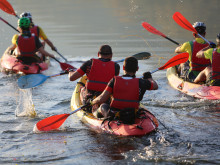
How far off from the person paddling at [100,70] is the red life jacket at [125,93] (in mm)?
874

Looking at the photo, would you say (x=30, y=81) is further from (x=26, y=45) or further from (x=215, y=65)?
(x=215, y=65)

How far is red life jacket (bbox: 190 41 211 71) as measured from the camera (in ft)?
30.0

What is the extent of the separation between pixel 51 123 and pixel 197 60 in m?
3.95

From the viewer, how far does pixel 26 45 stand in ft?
35.8

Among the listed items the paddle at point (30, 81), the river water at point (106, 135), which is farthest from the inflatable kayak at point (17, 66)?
the paddle at point (30, 81)

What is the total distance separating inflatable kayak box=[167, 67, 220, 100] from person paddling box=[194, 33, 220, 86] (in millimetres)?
155

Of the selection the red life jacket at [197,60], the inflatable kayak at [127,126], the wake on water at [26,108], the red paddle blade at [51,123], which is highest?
the red life jacket at [197,60]

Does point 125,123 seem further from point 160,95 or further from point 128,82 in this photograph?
point 160,95

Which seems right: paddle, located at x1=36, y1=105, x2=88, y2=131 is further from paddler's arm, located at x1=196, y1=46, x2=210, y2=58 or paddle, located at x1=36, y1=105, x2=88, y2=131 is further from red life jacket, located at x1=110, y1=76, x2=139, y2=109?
paddler's arm, located at x1=196, y1=46, x2=210, y2=58

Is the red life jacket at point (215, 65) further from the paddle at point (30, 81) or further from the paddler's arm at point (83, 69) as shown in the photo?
the paddle at point (30, 81)

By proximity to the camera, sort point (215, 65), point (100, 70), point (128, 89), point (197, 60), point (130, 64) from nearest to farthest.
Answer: point (130, 64) → point (128, 89) → point (100, 70) → point (215, 65) → point (197, 60)

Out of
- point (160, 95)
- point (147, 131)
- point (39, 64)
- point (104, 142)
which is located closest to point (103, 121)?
point (104, 142)

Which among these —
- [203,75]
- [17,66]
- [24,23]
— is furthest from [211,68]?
[17,66]

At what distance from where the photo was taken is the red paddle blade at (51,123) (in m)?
6.91
